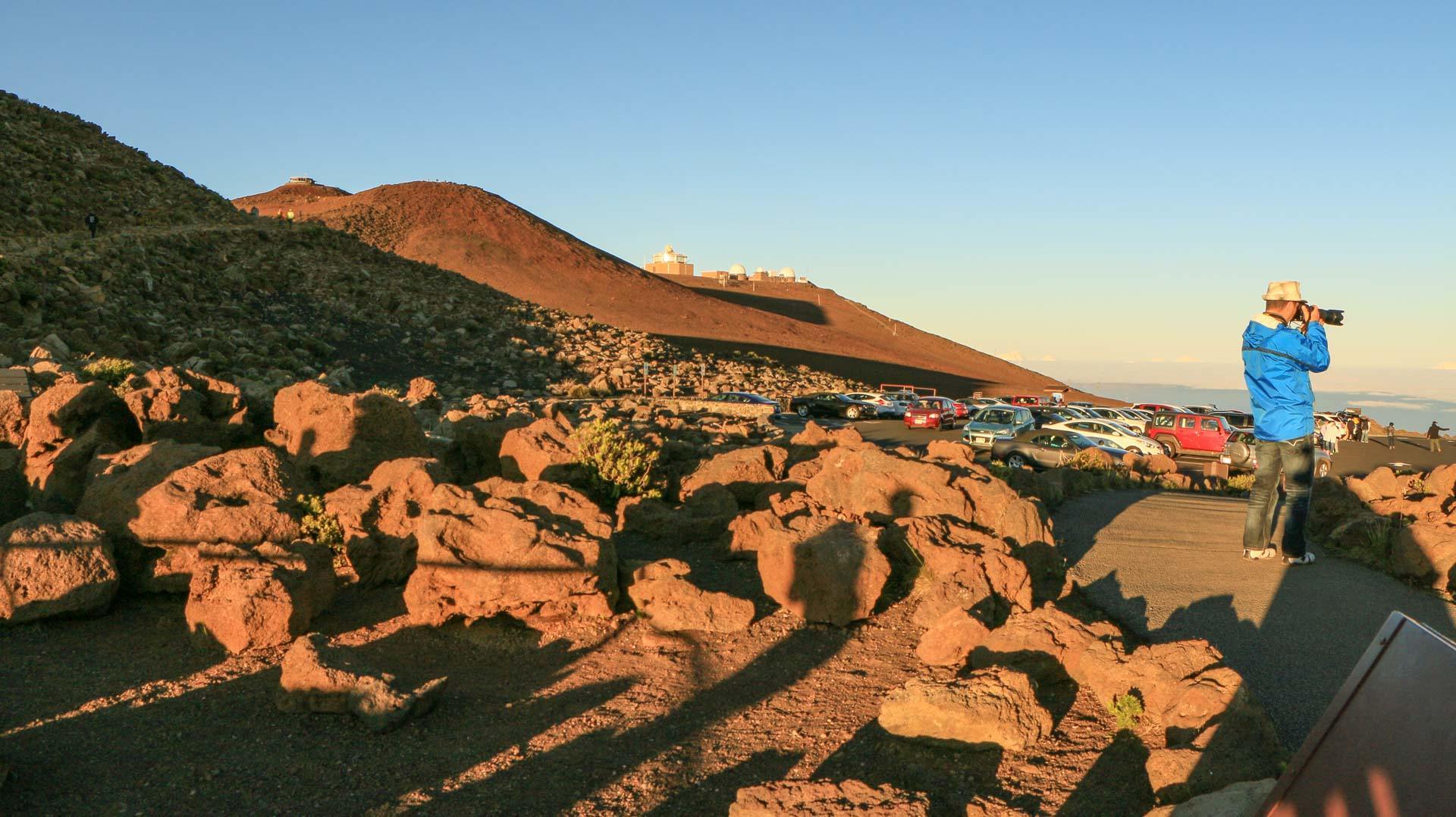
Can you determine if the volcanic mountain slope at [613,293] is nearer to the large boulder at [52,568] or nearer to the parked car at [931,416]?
the parked car at [931,416]

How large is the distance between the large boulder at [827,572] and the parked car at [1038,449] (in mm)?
15119

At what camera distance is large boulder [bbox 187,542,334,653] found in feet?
20.4

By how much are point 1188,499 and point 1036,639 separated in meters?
6.58

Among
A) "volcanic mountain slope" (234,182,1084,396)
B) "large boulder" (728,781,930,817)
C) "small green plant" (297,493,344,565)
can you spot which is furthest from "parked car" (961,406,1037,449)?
"volcanic mountain slope" (234,182,1084,396)

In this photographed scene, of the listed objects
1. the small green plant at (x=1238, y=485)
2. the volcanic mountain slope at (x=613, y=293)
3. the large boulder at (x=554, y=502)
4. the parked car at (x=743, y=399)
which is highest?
the volcanic mountain slope at (x=613, y=293)

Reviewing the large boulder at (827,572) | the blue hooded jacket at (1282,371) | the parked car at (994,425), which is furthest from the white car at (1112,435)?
the large boulder at (827,572)

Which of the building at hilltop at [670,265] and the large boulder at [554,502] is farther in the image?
the building at hilltop at [670,265]

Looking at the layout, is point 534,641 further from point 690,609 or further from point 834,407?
point 834,407

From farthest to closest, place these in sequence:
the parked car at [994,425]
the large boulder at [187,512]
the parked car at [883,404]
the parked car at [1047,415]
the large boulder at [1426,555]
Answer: the parked car at [883,404] < the parked car at [1047,415] < the parked car at [994,425] < the large boulder at [1426,555] < the large boulder at [187,512]

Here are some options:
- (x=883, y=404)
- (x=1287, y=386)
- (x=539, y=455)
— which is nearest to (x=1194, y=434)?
(x=883, y=404)

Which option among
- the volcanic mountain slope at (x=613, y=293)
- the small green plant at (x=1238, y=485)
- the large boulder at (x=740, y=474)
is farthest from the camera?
the volcanic mountain slope at (x=613, y=293)

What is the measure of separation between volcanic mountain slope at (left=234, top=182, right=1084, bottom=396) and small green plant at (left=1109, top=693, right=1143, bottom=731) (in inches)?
2518

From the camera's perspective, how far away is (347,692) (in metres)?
5.29

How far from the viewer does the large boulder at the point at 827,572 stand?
690cm
